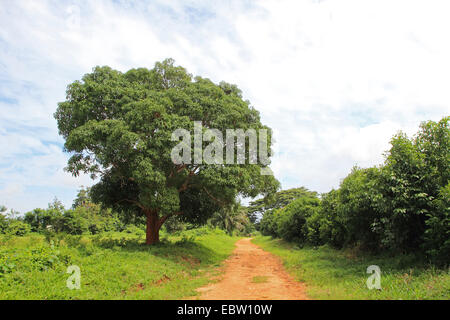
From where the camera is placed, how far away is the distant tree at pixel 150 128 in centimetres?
1112

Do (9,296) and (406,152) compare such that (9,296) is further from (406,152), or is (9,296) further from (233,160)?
(406,152)

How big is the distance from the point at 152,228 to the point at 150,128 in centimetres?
597

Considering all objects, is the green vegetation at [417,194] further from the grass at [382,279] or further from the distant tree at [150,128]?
the distant tree at [150,128]

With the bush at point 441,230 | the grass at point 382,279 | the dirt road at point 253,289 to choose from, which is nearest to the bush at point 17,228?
the dirt road at point 253,289

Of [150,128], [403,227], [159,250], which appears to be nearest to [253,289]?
[403,227]

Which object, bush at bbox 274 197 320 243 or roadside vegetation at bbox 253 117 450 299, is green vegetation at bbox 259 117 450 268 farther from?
bush at bbox 274 197 320 243

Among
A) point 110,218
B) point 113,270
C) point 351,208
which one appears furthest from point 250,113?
point 110,218

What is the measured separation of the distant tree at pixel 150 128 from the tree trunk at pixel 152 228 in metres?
0.05

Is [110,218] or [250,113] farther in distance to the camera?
[110,218]

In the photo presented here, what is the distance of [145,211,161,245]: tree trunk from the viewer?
47.6ft

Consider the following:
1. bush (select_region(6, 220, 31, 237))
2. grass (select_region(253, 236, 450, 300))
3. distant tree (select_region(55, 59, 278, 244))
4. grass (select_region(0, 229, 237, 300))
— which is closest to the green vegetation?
grass (select_region(253, 236, 450, 300))

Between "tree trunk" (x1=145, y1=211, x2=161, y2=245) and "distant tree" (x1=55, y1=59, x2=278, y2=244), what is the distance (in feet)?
0.16

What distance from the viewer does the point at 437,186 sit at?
8086 mm
